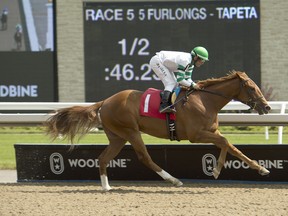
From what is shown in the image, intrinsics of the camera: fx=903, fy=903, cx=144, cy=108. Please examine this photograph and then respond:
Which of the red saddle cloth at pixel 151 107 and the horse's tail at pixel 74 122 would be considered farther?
the horse's tail at pixel 74 122

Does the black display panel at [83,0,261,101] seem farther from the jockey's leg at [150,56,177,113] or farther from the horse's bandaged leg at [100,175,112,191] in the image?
the horse's bandaged leg at [100,175,112,191]

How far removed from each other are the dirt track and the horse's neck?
35.3 inches

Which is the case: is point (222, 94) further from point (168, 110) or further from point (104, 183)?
point (104, 183)

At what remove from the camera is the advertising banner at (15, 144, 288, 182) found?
9.95 metres

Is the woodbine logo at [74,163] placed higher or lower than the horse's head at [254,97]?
lower

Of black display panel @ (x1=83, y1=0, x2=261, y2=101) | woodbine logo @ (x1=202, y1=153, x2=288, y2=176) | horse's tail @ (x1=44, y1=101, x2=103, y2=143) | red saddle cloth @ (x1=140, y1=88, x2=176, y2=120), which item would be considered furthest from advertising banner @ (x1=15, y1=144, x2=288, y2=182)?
black display panel @ (x1=83, y1=0, x2=261, y2=101)

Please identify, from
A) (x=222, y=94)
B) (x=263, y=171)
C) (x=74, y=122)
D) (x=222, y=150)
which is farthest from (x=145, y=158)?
(x=263, y=171)

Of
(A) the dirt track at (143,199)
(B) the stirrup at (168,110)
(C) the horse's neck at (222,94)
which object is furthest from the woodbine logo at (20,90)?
(B) the stirrup at (168,110)

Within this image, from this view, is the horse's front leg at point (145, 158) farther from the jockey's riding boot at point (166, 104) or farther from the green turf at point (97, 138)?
the green turf at point (97, 138)

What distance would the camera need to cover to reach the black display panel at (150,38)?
1777 cm

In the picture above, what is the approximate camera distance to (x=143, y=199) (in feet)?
28.3

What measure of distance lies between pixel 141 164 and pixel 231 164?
3.39 feet

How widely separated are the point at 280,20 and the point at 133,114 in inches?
460

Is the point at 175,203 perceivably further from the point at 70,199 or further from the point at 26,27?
the point at 26,27
